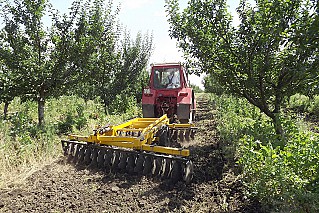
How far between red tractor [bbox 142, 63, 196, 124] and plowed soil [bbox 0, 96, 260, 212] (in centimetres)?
262

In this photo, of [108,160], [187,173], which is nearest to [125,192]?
[187,173]

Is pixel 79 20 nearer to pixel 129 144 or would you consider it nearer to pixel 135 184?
pixel 129 144

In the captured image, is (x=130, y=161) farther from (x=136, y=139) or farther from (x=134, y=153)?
(x=136, y=139)

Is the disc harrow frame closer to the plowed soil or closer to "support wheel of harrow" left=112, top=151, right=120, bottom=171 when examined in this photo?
"support wheel of harrow" left=112, top=151, right=120, bottom=171

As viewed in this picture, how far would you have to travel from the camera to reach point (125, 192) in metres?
3.85

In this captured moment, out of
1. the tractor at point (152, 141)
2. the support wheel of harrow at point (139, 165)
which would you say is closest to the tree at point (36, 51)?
the tractor at point (152, 141)

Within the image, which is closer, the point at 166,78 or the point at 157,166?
the point at 157,166

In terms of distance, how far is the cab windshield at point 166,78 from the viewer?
23.8ft

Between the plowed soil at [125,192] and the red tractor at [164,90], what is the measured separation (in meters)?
2.62

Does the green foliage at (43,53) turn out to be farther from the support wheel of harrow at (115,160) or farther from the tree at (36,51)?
the support wheel of harrow at (115,160)

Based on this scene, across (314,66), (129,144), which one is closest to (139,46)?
(129,144)

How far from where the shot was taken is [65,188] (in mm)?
4051

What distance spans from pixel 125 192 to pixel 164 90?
12.5 ft

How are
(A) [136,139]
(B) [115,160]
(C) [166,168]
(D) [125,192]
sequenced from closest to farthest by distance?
(D) [125,192]
(C) [166,168]
(A) [136,139]
(B) [115,160]
